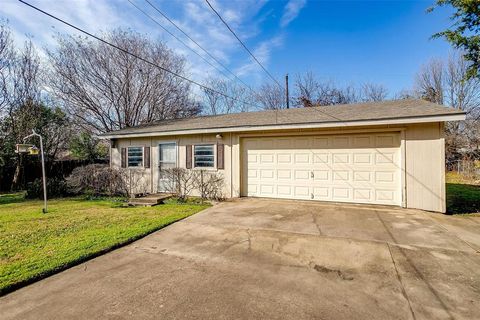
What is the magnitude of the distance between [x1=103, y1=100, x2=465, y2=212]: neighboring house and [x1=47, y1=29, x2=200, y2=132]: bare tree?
28.2 ft

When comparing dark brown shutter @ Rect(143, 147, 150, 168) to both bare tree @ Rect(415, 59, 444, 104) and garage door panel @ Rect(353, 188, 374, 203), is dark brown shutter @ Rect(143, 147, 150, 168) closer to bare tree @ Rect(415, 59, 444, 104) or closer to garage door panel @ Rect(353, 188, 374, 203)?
garage door panel @ Rect(353, 188, 374, 203)

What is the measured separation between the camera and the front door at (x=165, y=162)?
10008 millimetres

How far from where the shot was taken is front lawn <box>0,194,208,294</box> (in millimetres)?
3647

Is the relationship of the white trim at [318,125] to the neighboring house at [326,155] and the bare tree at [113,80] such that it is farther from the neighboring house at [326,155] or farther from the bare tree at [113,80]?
the bare tree at [113,80]

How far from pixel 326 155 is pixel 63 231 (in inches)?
291

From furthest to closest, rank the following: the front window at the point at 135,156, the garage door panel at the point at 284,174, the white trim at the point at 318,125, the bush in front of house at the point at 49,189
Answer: the front window at the point at 135,156, the bush in front of house at the point at 49,189, the garage door panel at the point at 284,174, the white trim at the point at 318,125

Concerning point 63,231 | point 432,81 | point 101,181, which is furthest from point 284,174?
point 432,81

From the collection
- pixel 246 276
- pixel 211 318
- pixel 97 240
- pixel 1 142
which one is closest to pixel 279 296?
pixel 246 276

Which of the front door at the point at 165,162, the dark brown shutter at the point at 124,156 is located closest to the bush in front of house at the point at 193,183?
the front door at the point at 165,162

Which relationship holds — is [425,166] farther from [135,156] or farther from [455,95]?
[455,95]

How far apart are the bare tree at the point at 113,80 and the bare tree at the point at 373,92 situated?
1671 centimetres

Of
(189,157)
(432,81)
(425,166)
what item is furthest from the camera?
(432,81)

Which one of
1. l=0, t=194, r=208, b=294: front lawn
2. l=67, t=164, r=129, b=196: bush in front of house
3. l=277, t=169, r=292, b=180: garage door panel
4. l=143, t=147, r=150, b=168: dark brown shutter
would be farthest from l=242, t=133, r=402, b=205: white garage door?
l=67, t=164, r=129, b=196: bush in front of house

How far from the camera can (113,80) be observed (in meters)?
17.0
